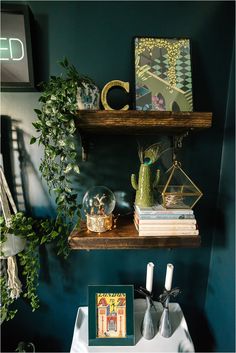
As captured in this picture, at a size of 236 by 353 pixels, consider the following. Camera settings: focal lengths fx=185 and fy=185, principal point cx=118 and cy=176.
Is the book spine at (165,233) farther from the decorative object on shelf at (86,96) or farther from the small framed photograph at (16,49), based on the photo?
the small framed photograph at (16,49)

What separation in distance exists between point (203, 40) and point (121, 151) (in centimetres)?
62

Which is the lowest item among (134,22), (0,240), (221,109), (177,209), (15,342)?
(15,342)

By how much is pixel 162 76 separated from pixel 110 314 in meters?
1.07

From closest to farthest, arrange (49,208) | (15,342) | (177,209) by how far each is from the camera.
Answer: (177,209) → (49,208) → (15,342)

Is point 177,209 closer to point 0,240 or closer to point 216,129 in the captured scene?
point 216,129

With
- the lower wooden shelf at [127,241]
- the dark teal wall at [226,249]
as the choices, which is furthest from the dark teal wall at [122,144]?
the lower wooden shelf at [127,241]

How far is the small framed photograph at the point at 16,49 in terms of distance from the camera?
29.9 inches

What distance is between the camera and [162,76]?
794 millimetres

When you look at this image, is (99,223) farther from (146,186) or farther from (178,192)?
(178,192)

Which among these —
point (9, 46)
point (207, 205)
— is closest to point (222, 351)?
point (207, 205)

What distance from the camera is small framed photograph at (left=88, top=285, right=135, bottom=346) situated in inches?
32.1

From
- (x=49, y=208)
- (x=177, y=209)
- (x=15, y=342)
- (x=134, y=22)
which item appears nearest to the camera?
(x=177, y=209)

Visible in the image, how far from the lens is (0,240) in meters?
0.76

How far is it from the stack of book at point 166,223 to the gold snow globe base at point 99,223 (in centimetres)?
13
